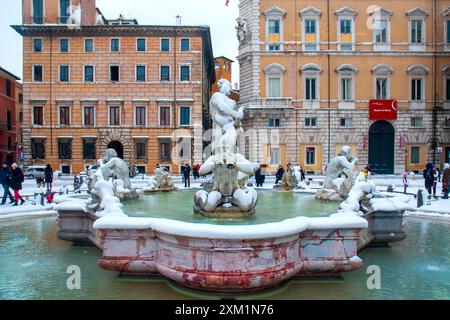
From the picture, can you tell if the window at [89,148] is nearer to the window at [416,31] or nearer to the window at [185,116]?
the window at [185,116]

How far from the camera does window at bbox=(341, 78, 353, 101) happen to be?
35.4 metres

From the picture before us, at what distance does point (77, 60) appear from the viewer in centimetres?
3647

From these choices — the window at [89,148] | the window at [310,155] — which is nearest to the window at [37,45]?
the window at [89,148]

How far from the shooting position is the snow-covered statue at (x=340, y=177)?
9406mm

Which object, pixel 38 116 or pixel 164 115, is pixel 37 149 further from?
pixel 164 115

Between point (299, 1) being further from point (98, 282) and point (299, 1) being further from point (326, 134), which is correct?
point (98, 282)

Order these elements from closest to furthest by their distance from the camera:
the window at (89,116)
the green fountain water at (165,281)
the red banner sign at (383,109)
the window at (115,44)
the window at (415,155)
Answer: the green fountain water at (165,281) → the red banner sign at (383,109) → the window at (415,155) → the window at (115,44) → the window at (89,116)

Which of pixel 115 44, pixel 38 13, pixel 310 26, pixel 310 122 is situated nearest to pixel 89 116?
pixel 115 44

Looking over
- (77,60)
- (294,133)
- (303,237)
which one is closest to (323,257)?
(303,237)

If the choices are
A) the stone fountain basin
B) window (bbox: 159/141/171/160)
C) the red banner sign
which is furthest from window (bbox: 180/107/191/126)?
the stone fountain basin

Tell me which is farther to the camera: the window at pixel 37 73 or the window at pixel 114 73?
the window at pixel 114 73

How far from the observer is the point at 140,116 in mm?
36656

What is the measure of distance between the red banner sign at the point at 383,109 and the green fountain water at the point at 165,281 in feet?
87.8

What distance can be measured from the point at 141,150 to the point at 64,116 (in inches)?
274
